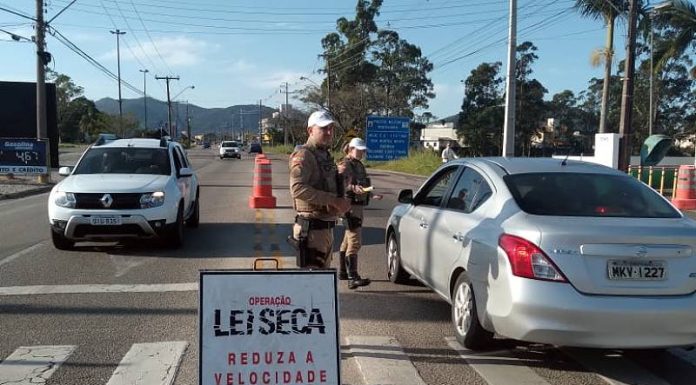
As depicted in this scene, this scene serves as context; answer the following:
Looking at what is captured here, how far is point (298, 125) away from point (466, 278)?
2779 inches

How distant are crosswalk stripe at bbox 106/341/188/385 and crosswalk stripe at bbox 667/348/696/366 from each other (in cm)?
387

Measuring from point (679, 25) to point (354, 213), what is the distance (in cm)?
2762

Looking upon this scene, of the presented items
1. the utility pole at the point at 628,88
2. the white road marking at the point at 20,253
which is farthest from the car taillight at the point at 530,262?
the utility pole at the point at 628,88

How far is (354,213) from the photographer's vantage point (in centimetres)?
740

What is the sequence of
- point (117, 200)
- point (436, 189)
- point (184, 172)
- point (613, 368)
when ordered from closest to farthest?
point (613, 368) → point (436, 189) → point (117, 200) → point (184, 172)

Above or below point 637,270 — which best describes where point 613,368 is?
below

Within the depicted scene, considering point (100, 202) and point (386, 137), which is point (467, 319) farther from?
point (386, 137)

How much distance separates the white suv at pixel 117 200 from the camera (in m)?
8.80

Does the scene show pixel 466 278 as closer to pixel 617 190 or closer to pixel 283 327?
pixel 617 190

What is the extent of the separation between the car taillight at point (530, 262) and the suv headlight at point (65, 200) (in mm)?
6449

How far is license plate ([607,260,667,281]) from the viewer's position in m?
4.36

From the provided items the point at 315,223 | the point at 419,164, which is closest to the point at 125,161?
the point at 315,223

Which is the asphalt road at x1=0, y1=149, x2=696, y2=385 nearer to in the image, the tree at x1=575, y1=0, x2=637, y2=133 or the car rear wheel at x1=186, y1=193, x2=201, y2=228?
the car rear wheel at x1=186, y1=193, x2=201, y2=228

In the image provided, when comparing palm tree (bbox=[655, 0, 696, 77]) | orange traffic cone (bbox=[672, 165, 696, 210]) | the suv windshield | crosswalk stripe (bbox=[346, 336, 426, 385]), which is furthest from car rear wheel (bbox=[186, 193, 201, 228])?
palm tree (bbox=[655, 0, 696, 77])
